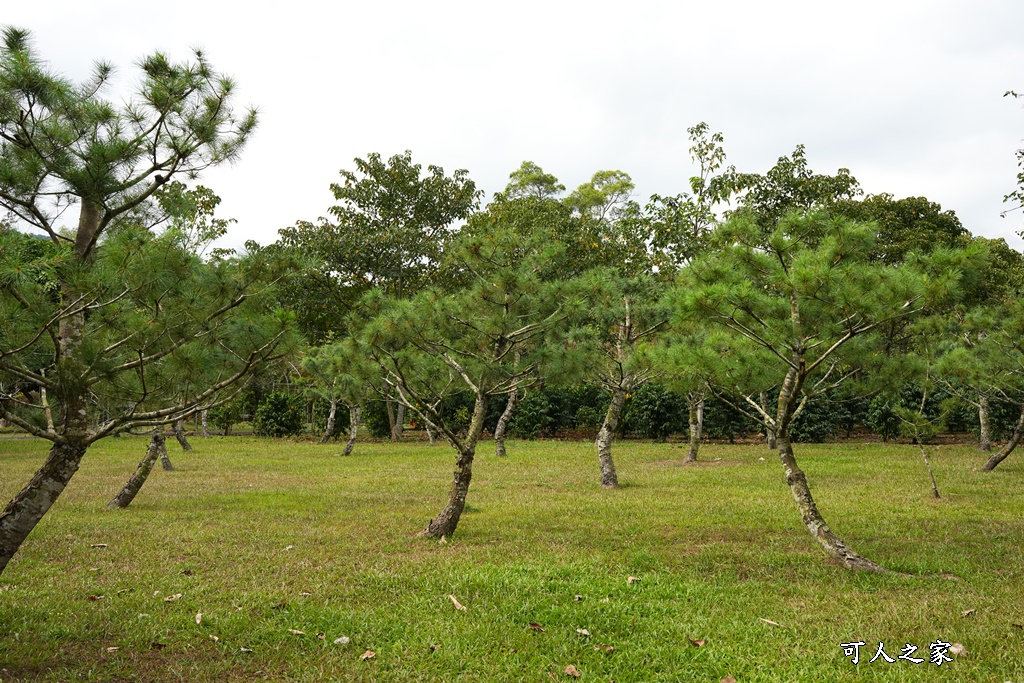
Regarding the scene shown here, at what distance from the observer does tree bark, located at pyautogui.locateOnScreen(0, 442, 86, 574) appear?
3.70 meters

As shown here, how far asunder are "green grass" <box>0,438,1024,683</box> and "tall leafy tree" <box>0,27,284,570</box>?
132cm

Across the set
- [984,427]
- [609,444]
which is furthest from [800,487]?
[984,427]

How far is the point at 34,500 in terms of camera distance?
12.2ft

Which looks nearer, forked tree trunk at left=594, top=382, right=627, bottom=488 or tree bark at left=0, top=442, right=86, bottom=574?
tree bark at left=0, top=442, right=86, bottom=574

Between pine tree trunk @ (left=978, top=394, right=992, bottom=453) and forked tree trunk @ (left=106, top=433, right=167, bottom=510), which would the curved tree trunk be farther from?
pine tree trunk @ (left=978, top=394, right=992, bottom=453)

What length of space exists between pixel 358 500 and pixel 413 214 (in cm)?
1536

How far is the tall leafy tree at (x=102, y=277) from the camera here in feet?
11.6

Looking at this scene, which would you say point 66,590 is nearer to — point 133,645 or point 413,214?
point 133,645

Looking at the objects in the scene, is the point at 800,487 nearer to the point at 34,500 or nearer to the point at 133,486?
the point at 34,500

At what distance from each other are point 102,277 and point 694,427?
13248 millimetres

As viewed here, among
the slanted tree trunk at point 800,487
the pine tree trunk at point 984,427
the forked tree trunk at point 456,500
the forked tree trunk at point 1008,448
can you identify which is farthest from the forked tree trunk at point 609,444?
the pine tree trunk at point 984,427

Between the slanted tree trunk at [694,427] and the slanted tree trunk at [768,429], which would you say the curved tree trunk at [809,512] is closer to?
the slanted tree trunk at [768,429]

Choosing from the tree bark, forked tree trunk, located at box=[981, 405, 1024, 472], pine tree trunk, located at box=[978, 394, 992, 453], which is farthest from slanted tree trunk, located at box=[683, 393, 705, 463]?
the tree bark

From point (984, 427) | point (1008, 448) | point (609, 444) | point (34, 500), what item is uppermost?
point (984, 427)
